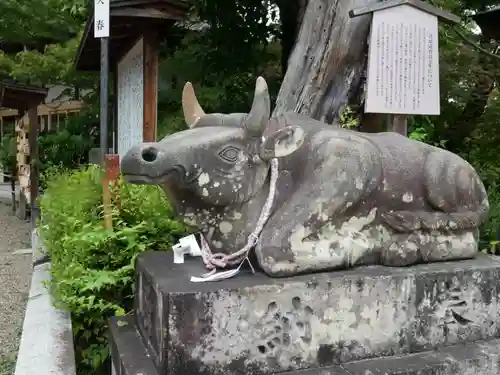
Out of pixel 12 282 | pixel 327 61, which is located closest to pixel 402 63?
pixel 327 61

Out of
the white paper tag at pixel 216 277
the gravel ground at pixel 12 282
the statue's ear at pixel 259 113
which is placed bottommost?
the gravel ground at pixel 12 282

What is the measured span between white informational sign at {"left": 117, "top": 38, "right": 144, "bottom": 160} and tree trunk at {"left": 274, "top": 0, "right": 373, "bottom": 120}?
4.66 feet

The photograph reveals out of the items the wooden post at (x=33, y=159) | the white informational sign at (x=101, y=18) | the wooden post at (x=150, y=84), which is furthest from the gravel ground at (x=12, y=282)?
the white informational sign at (x=101, y=18)

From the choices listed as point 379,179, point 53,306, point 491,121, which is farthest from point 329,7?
point 53,306

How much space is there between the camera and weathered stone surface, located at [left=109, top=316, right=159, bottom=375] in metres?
2.15

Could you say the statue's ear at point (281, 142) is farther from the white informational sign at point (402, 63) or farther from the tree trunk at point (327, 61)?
the tree trunk at point (327, 61)

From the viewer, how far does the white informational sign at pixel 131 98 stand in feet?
16.9

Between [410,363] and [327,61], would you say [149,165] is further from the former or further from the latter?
[327,61]

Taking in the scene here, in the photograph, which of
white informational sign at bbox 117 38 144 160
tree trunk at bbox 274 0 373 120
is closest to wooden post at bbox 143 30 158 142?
white informational sign at bbox 117 38 144 160

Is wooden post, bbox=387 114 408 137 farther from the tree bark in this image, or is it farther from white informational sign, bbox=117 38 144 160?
the tree bark

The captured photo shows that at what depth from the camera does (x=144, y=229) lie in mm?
3463

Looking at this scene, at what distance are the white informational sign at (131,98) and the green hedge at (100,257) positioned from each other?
128 centimetres

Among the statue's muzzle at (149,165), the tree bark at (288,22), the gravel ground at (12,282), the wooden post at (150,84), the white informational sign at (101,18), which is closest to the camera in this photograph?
the statue's muzzle at (149,165)

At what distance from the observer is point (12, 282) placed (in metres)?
6.06
